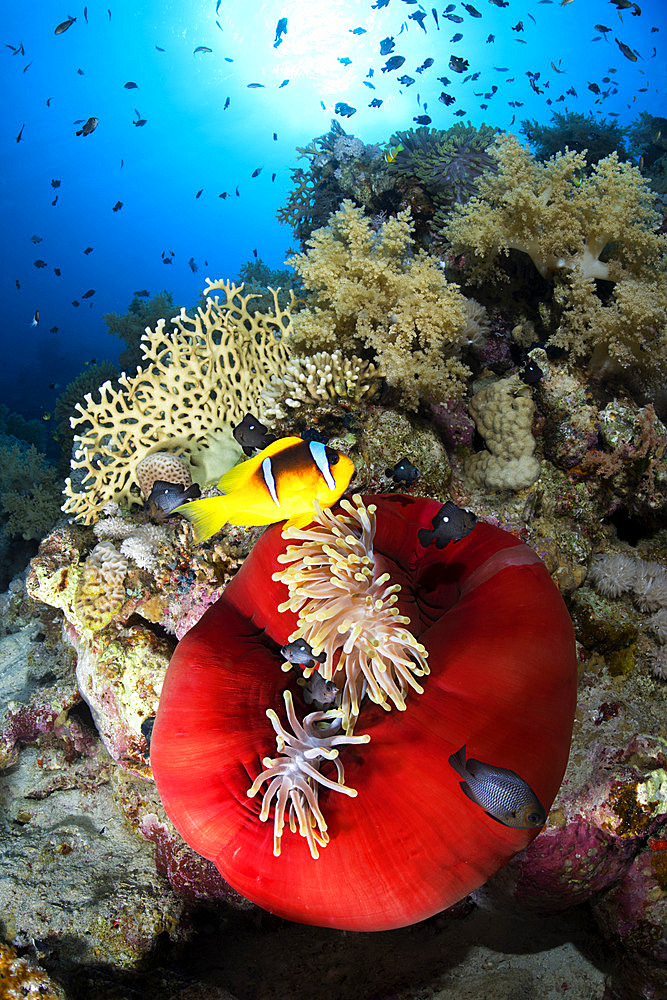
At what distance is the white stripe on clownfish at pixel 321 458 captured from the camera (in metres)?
1.77

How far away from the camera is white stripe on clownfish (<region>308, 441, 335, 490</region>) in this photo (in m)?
1.77

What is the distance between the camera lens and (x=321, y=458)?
5.84 feet

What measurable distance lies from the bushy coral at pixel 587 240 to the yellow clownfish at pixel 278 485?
2571mm

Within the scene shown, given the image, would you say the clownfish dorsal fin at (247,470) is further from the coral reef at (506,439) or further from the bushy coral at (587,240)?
the bushy coral at (587,240)

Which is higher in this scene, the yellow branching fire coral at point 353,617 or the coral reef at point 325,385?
the coral reef at point 325,385

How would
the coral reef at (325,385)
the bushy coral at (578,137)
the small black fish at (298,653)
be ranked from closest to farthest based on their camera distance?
the small black fish at (298,653) → the coral reef at (325,385) → the bushy coral at (578,137)

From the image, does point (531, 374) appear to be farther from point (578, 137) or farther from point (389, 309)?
point (578, 137)

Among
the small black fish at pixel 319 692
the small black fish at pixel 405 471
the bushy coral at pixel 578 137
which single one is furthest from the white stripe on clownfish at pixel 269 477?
the bushy coral at pixel 578 137

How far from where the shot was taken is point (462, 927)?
2.46 m

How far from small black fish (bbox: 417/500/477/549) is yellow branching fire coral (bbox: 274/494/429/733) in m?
0.26

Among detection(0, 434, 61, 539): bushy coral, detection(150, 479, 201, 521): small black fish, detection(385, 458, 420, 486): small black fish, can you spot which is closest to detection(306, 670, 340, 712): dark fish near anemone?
detection(385, 458, 420, 486): small black fish

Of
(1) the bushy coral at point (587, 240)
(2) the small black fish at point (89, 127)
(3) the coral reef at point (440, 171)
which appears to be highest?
(2) the small black fish at point (89, 127)

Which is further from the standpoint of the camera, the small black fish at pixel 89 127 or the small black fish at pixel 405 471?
the small black fish at pixel 89 127

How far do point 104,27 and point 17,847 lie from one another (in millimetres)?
74869
